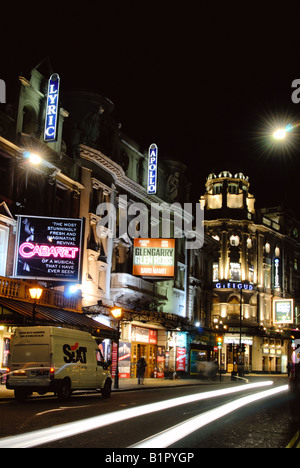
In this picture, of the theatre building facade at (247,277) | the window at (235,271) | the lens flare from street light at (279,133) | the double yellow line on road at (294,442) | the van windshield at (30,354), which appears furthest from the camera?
the window at (235,271)

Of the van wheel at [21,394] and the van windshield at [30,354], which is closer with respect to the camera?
the van wheel at [21,394]

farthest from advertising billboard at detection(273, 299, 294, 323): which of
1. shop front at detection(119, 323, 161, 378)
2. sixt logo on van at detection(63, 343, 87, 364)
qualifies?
sixt logo on van at detection(63, 343, 87, 364)

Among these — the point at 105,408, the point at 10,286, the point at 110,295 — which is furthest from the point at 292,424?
the point at 110,295

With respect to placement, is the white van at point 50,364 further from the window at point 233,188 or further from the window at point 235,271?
the window at point 233,188

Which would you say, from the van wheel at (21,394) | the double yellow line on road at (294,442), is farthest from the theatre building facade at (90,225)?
the double yellow line on road at (294,442)

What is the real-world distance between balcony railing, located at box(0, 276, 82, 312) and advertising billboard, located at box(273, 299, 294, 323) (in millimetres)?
53952

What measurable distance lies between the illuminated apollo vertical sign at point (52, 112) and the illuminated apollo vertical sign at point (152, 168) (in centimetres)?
1321

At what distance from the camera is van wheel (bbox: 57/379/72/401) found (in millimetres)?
19250

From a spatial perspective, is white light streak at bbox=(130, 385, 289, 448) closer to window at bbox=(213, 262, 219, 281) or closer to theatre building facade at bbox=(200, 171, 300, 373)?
theatre building facade at bbox=(200, 171, 300, 373)

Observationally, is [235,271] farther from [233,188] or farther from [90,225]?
[90,225]

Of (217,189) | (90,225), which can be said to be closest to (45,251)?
(90,225)

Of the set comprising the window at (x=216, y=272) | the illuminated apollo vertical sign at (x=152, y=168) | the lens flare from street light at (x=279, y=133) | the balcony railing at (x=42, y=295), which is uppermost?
the illuminated apollo vertical sign at (x=152, y=168)

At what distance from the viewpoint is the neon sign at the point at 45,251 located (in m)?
29.6

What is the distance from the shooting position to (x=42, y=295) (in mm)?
30125
